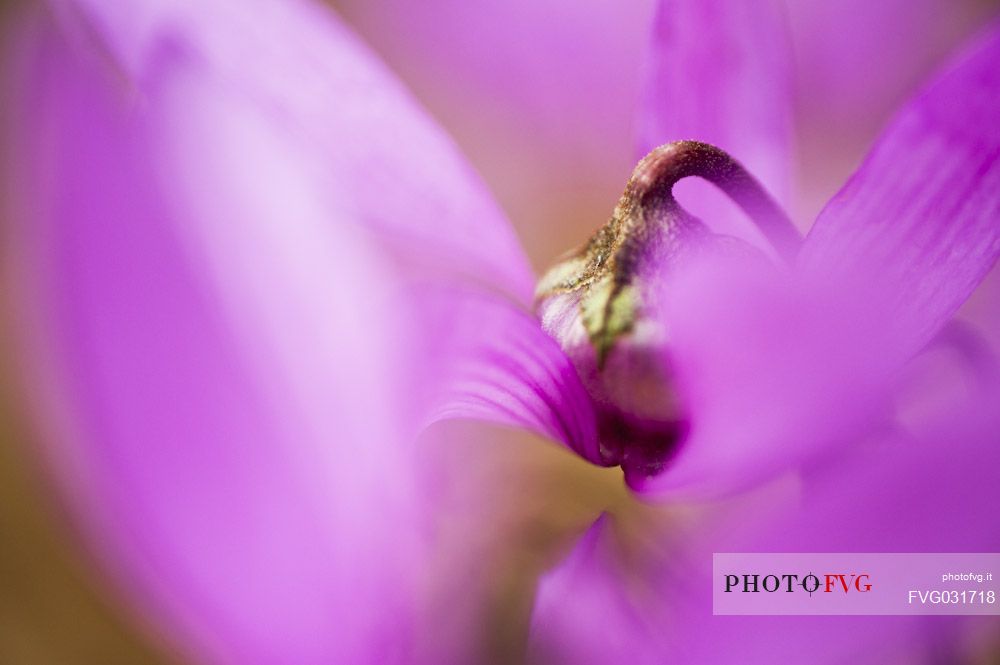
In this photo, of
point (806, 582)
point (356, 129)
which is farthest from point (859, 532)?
point (356, 129)

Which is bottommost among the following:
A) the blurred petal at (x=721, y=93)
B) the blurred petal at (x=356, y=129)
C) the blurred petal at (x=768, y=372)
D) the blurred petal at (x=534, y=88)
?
the blurred petal at (x=768, y=372)

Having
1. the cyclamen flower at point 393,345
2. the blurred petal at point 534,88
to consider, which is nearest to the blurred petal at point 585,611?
the cyclamen flower at point 393,345

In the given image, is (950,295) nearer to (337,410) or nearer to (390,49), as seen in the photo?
(337,410)

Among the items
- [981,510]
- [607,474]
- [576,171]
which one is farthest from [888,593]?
[576,171]

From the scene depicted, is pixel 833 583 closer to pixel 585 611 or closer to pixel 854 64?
pixel 585 611

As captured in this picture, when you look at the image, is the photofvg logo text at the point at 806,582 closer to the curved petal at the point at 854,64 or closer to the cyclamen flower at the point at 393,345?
the cyclamen flower at the point at 393,345

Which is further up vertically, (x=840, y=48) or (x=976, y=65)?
(x=840, y=48)
